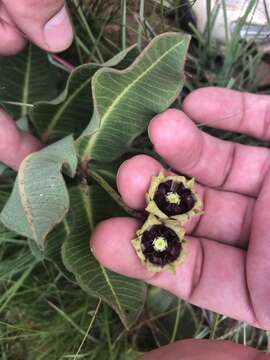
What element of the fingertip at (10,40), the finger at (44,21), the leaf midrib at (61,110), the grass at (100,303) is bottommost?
the grass at (100,303)

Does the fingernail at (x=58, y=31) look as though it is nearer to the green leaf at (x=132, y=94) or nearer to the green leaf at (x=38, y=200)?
the green leaf at (x=132, y=94)

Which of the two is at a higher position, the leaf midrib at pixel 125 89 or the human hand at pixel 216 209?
the leaf midrib at pixel 125 89

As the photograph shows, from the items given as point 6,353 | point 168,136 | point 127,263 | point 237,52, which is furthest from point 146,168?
point 6,353

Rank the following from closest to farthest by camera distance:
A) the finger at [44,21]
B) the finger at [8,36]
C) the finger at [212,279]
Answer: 1. the finger at [44,21]
2. the finger at [8,36]
3. the finger at [212,279]

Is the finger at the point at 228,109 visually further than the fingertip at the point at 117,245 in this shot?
Yes

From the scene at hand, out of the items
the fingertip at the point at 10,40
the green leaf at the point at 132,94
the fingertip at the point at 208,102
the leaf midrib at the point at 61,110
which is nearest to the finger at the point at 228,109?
the fingertip at the point at 208,102

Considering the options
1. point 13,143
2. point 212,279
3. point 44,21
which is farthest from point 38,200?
point 212,279

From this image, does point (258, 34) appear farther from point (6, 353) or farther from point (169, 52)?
point (6, 353)

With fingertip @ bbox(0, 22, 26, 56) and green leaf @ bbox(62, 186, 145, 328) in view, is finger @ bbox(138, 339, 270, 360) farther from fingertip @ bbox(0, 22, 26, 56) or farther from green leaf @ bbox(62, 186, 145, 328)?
fingertip @ bbox(0, 22, 26, 56)

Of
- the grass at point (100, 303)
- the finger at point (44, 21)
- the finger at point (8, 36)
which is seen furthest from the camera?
the grass at point (100, 303)
